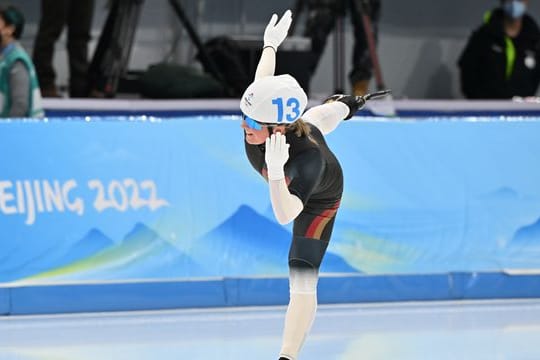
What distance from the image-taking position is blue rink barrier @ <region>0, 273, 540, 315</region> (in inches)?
293

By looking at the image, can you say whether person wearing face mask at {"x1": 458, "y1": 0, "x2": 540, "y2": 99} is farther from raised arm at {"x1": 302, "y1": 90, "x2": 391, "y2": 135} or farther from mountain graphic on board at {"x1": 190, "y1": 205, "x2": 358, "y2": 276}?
raised arm at {"x1": 302, "y1": 90, "x2": 391, "y2": 135}

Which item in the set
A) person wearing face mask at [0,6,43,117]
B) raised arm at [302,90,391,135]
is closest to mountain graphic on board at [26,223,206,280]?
person wearing face mask at [0,6,43,117]

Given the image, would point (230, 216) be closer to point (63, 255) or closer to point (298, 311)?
point (63, 255)

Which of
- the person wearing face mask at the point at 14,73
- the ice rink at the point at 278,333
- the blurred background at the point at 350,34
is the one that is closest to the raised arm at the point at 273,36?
the ice rink at the point at 278,333

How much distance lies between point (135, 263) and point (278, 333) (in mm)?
1140

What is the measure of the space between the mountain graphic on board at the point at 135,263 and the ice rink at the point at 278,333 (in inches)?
9.3

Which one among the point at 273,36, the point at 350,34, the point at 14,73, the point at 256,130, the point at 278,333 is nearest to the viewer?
the point at 256,130

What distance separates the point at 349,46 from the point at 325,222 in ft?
23.6

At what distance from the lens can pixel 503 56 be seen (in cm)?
1160

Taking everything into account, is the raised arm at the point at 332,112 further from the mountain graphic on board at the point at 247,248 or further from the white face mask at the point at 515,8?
the white face mask at the point at 515,8

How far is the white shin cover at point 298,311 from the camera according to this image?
18.2ft

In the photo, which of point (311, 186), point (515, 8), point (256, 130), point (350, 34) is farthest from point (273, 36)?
point (350, 34)

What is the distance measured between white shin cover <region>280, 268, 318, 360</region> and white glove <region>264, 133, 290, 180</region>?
626 millimetres

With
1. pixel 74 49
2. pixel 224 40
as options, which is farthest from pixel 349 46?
pixel 74 49
